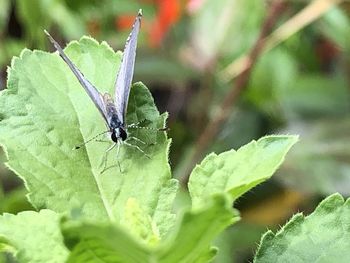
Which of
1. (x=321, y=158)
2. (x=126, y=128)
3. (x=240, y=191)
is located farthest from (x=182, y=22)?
(x=240, y=191)

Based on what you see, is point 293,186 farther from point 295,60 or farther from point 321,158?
point 295,60

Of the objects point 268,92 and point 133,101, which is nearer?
point 133,101

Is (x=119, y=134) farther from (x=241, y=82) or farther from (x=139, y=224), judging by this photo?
(x=241, y=82)

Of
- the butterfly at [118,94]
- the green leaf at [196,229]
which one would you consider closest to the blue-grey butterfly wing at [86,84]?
the butterfly at [118,94]

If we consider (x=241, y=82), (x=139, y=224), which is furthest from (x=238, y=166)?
(x=241, y=82)

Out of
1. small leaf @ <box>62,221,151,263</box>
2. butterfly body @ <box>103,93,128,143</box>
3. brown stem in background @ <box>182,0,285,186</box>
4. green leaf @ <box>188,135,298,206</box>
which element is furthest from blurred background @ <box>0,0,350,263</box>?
small leaf @ <box>62,221,151,263</box>

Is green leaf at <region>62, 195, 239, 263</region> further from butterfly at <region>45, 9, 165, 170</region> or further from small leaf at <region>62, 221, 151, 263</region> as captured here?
butterfly at <region>45, 9, 165, 170</region>
